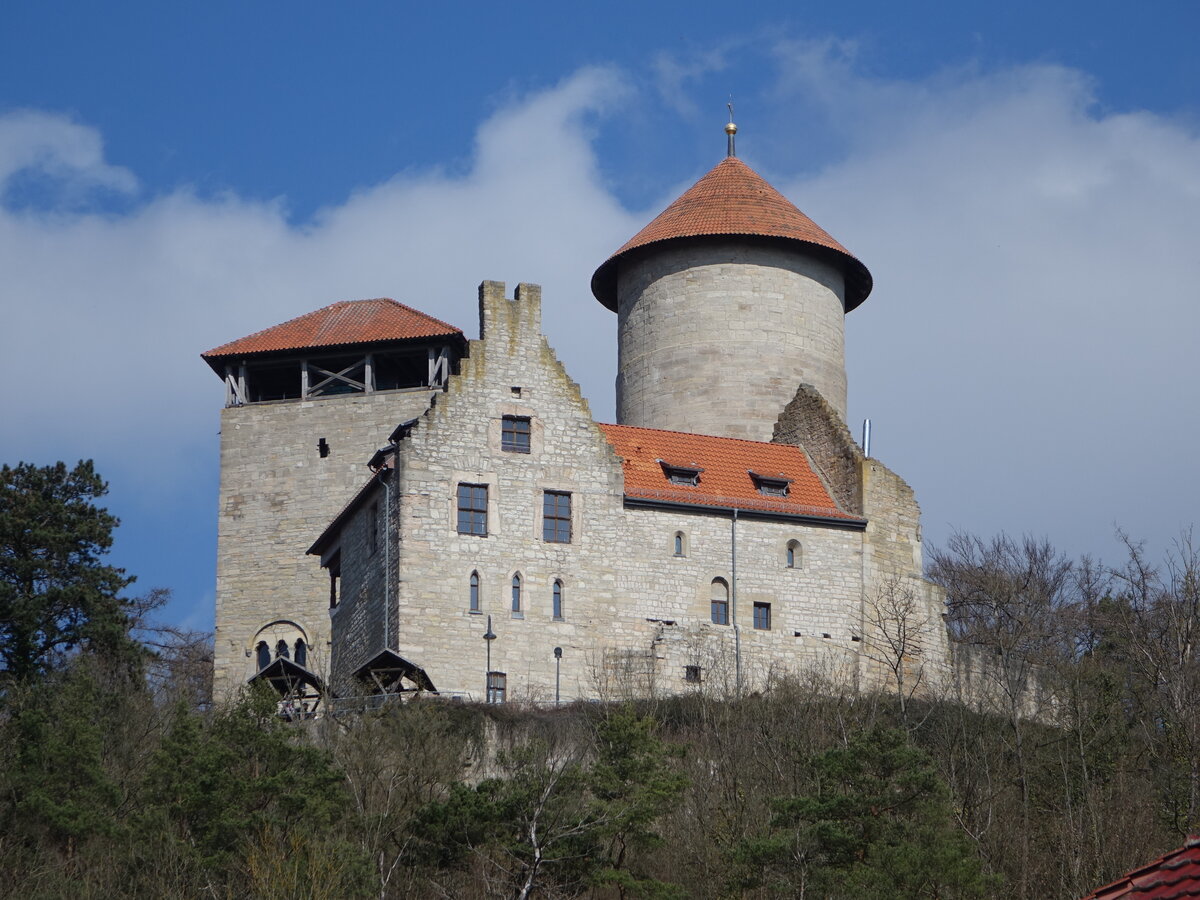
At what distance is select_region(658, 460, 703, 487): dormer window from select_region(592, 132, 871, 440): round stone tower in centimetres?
605

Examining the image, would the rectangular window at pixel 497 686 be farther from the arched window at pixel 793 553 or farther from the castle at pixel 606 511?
the arched window at pixel 793 553

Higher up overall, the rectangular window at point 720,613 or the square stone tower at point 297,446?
the square stone tower at point 297,446

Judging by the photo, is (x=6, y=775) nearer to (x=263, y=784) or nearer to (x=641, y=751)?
(x=263, y=784)

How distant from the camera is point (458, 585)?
45.3m

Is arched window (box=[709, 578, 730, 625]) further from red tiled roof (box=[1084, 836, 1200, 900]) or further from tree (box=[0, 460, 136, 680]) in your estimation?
red tiled roof (box=[1084, 836, 1200, 900])

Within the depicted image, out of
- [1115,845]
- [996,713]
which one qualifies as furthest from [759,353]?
[1115,845]

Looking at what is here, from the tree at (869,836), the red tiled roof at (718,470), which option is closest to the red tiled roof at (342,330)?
the red tiled roof at (718,470)

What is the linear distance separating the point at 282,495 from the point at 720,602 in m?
14.1

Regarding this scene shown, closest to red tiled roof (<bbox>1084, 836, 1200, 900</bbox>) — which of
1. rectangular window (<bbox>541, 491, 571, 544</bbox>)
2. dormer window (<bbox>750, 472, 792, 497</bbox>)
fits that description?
rectangular window (<bbox>541, 491, 571, 544</bbox>)

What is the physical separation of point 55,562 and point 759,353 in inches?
646

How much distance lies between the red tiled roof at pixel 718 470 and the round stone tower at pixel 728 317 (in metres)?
3.55

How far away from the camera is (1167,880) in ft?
60.4

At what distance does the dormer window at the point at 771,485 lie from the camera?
48969 mm

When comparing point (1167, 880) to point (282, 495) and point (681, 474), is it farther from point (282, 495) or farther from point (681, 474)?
point (282, 495)
